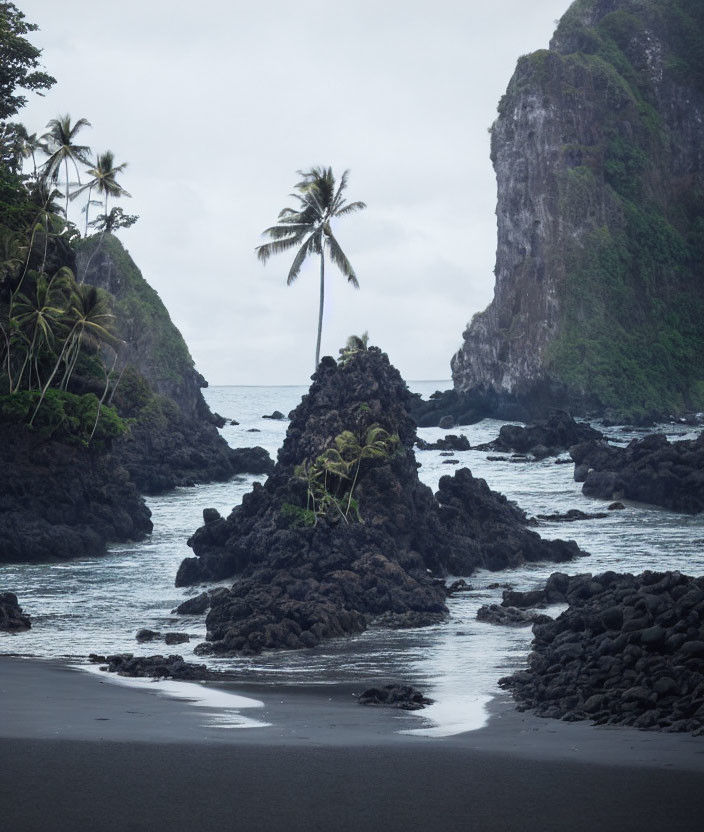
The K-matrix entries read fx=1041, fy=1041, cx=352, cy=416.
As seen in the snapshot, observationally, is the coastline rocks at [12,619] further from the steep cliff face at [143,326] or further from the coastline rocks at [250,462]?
the steep cliff face at [143,326]

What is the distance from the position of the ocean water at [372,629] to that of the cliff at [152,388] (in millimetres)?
4698

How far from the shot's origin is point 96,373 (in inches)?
1793

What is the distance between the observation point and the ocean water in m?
15.3

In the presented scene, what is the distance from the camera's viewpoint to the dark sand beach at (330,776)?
645cm

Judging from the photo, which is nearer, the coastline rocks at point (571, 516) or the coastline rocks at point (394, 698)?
the coastline rocks at point (394, 698)

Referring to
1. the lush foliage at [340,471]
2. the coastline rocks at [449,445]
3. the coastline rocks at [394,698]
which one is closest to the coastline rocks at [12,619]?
the lush foliage at [340,471]

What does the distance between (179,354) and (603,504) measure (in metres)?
44.7

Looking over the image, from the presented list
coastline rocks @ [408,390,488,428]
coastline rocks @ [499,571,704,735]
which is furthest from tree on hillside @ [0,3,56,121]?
coastline rocks @ [408,390,488,428]

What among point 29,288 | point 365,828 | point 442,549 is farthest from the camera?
point 29,288

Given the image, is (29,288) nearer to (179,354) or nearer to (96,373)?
(96,373)

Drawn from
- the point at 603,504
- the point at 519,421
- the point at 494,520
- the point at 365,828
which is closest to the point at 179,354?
the point at 519,421

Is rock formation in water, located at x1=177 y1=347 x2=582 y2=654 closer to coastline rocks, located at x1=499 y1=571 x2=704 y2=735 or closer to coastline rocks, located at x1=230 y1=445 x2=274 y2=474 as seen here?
coastline rocks, located at x1=499 y1=571 x2=704 y2=735

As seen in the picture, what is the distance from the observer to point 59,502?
37.3m

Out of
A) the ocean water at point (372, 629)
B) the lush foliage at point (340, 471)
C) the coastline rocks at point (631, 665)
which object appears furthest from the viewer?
the lush foliage at point (340, 471)
